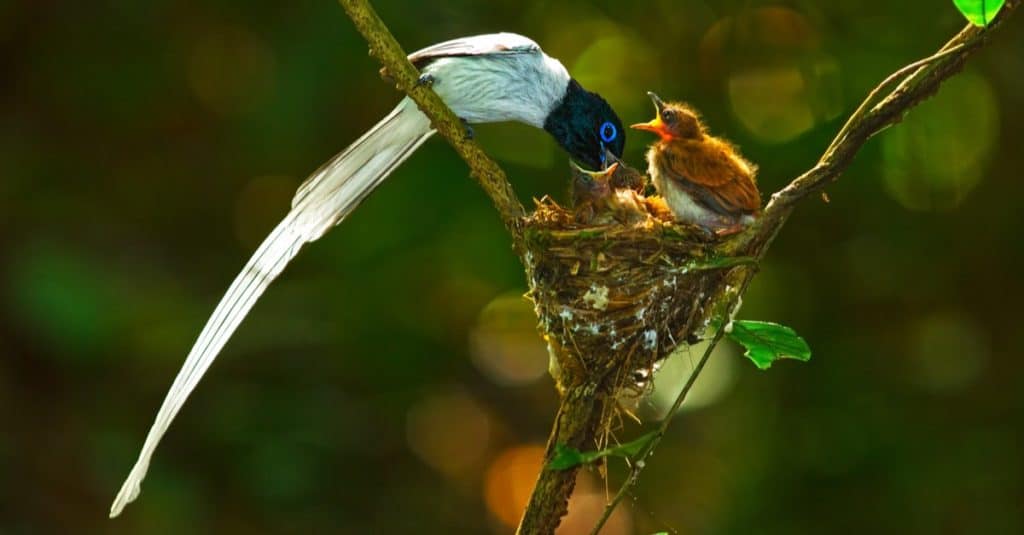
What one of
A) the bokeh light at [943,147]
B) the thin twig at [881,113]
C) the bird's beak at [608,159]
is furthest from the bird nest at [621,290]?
the bokeh light at [943,147]

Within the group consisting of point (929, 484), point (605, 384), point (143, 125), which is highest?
point (143, 125)

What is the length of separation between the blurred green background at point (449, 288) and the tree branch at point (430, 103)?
2.48 meters

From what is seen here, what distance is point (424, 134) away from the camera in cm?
462

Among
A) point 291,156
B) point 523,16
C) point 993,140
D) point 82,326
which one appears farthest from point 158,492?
point 993,140

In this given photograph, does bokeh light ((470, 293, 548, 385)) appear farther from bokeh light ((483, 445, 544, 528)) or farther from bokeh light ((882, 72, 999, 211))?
bokeh light ((882, 72, 999, 211))

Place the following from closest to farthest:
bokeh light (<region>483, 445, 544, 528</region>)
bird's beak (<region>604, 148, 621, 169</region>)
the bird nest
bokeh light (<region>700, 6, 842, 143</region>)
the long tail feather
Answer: the long tail feather
the bird nest
bird's beak (<region>604, 148, 621, 169</region>)
bokeh light (<region>700, 6, 842, 143</region>)
bokeh light (<region>483, 445, 544, 528</region>)

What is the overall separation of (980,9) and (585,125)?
2.86m

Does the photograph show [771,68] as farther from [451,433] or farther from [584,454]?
[584,454]

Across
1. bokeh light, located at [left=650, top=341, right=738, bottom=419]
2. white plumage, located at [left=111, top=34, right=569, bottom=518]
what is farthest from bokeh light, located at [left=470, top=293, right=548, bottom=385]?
white plumage, located at [left=111, top=34, right=569, bottom=518]

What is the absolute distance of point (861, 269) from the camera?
Result: 620cm

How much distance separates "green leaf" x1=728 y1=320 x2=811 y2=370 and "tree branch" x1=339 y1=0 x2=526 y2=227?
2.43ft

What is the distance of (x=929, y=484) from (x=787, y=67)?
2.07 meters

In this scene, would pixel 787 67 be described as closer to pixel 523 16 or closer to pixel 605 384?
pixel 523 16

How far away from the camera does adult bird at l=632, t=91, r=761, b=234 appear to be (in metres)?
3.97
